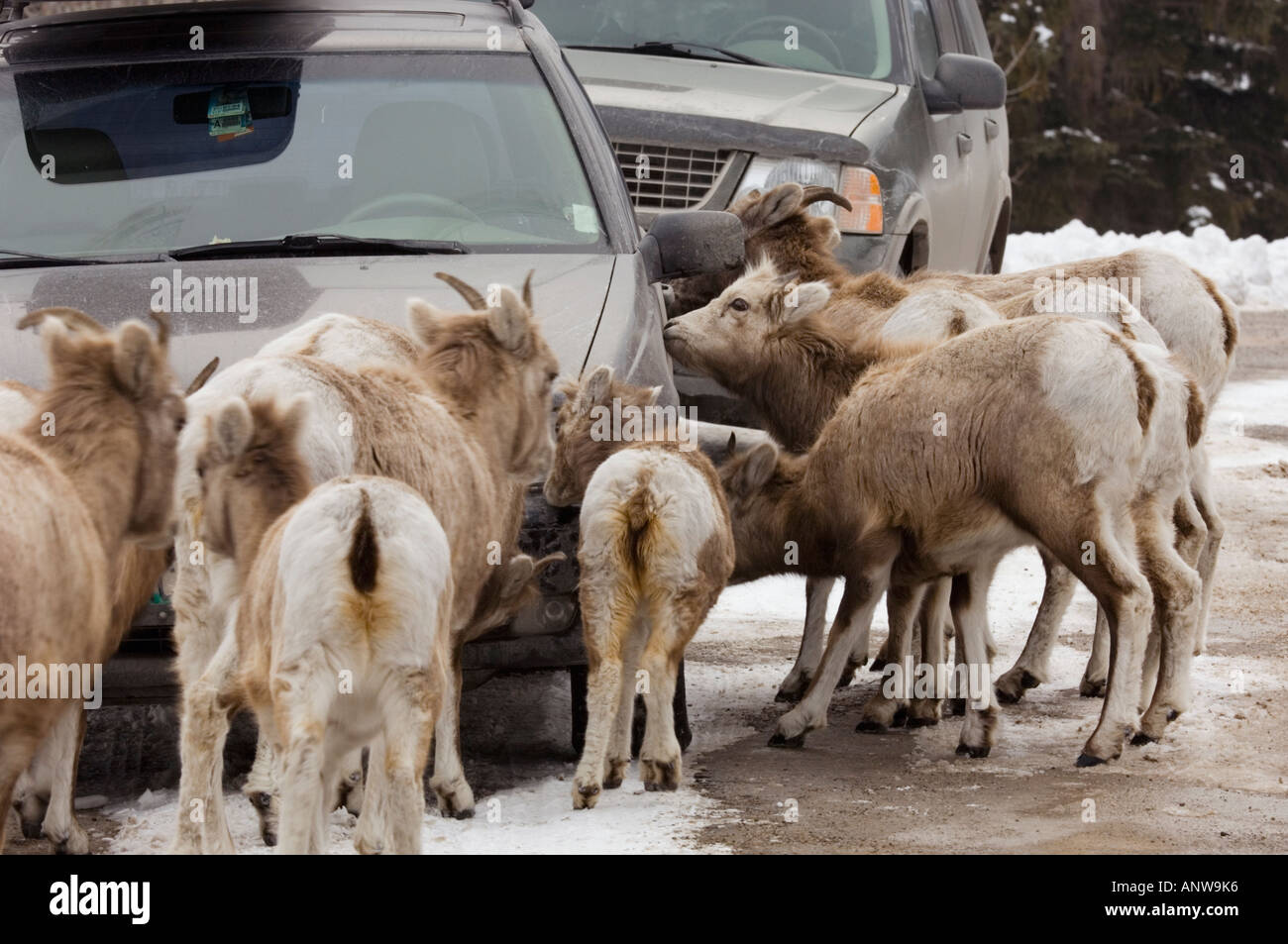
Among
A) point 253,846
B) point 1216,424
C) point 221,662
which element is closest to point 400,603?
point 221,662

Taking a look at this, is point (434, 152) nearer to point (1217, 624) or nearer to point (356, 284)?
point (356, 284)

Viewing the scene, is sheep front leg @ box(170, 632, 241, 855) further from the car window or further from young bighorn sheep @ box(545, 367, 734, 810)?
the car window

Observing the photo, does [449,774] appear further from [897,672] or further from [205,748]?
[897,672]

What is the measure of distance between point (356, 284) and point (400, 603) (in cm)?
233

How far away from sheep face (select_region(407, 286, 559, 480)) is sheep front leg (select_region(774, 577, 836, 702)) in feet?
6.55

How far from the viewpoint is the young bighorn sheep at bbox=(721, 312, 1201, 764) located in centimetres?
698

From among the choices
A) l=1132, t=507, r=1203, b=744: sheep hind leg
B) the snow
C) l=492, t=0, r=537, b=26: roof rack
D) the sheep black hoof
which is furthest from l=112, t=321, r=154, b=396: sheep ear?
the snow

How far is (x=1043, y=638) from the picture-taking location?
832cm

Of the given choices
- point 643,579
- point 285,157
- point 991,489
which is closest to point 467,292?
point 643,579

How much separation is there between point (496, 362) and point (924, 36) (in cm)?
710

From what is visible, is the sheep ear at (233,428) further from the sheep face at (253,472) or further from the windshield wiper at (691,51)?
the windshield wiper at (691,51)

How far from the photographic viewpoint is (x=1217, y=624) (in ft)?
30.9

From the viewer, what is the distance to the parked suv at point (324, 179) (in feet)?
22.3

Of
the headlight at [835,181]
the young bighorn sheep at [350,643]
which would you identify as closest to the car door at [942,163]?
the headlight at [835,181]
